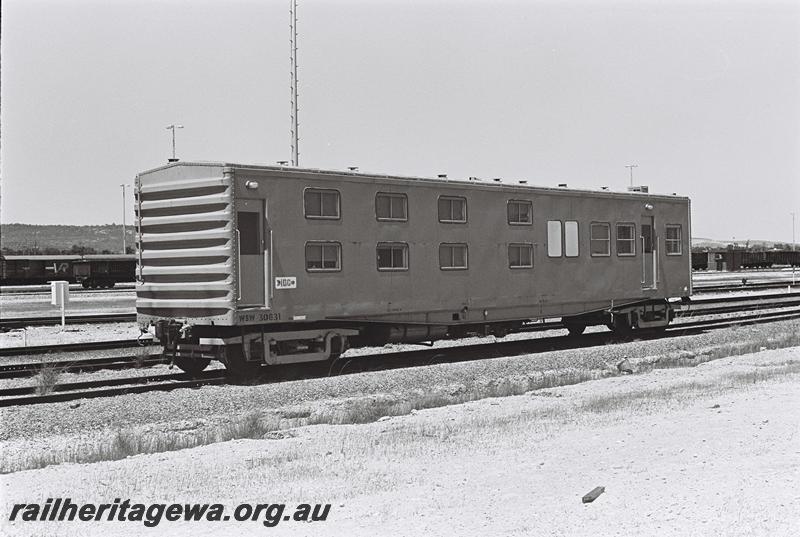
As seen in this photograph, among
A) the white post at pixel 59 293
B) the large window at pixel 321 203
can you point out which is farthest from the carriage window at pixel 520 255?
the white post at pixel 59 293

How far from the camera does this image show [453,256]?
58.5 feet

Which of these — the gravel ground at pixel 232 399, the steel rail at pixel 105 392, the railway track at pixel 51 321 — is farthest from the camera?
the railway track at pixel 51 321

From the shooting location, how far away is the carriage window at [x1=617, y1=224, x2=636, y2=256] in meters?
21.3

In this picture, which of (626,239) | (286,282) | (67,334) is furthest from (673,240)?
(67,334)

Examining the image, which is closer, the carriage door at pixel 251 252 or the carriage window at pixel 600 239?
the carriage door at pixel 251 252

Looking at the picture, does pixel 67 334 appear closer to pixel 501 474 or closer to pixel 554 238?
pixel 554 238

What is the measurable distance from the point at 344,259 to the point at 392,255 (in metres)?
1.15

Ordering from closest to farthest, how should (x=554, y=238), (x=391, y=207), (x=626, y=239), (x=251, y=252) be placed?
(x=251, y=252), (x=391, y=207), (x=554, y=238), (x=626, y=239)

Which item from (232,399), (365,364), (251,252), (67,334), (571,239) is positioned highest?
(571,239)

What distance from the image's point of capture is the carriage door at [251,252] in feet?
47.7

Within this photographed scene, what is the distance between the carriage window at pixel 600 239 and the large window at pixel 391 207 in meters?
5.61

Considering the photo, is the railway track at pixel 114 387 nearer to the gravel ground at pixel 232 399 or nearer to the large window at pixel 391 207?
the gravel ground at pixel 232 399

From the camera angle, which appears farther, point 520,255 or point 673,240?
point 673,240

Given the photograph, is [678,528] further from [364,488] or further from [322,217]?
[322,217]
